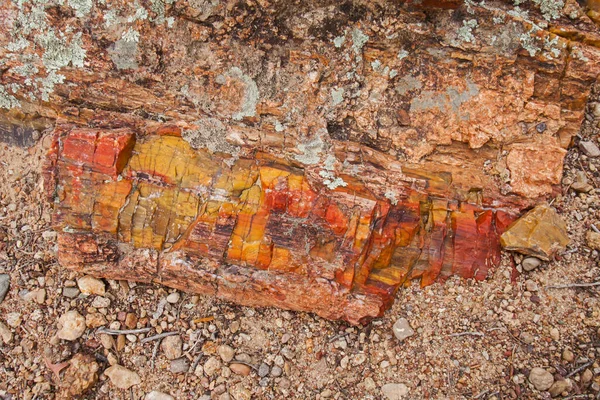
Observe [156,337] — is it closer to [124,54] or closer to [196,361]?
[196,361]

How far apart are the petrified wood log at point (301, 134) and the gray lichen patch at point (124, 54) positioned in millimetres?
12

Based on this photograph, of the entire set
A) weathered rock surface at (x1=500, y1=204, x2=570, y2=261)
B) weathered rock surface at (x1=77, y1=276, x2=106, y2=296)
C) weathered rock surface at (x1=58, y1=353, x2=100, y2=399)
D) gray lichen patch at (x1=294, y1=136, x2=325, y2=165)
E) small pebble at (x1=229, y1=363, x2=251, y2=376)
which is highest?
gray lichen patch at (x1=294, y1=136, x2=325, y2=165)

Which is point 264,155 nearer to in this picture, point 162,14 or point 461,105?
point 162,14

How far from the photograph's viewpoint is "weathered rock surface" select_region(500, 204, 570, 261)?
3933mm

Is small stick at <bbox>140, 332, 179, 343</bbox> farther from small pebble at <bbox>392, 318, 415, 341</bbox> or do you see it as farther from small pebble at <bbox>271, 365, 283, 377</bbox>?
small pebble at <bbox>392, 318, 415, 341</bbox>

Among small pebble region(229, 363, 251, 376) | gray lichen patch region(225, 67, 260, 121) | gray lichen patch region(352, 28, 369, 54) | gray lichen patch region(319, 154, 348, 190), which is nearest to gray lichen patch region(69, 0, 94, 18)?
gray lichen patch region(225, 67, 260, 121)

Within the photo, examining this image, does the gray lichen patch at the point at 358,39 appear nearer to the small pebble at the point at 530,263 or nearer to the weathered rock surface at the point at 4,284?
the small pebble at the point at 530,263

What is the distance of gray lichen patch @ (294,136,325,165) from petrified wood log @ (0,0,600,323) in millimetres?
17

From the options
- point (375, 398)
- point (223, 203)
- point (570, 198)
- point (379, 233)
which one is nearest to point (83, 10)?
point (223, 203)

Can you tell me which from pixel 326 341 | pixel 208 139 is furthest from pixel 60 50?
pixel 326 341

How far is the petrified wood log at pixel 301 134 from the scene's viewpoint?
3.88 meters

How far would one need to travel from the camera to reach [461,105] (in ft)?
13.1

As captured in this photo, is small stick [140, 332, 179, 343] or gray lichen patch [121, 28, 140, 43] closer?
gray lichen patch [121, 28, 140, 43]

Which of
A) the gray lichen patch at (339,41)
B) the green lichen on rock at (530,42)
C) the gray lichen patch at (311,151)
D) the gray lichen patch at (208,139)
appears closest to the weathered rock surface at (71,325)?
the gray lichen patch at (208,139)
